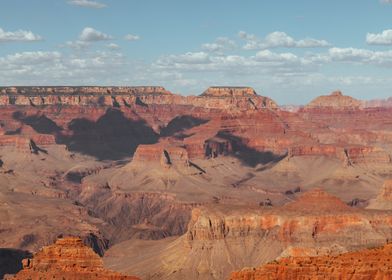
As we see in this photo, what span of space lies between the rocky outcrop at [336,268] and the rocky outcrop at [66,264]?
76.2 feet

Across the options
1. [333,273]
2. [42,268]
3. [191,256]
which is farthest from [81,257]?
[191,256]

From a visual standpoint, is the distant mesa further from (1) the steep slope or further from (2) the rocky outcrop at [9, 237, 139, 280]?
(2) the rocky outcrop at [9, 237, 139, 280]

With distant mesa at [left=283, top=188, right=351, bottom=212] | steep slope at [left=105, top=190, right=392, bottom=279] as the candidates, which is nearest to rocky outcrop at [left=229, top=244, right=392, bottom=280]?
steep slope at [left=105, top=190, right=392, bottom=279]

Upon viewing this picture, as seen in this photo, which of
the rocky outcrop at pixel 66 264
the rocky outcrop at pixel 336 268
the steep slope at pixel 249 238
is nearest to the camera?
the rocky outcrop at pixel 336 268

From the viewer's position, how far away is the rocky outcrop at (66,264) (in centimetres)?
10219

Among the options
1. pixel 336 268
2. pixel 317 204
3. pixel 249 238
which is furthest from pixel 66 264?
pixel 317 204

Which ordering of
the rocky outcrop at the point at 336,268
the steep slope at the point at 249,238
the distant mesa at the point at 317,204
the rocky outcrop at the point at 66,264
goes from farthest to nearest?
the distant mesa at the point at 317,204 → the steep slope at the point at 249,238 → the rocky outcrop at the point at 66,264 → the rocky outcrop at the point at 336,268

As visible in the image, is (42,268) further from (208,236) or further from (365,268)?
(208,236)

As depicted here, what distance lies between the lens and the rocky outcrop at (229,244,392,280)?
75.5 metres

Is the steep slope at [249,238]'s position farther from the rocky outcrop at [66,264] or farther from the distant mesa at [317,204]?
the rocky outcrop at [66,264]

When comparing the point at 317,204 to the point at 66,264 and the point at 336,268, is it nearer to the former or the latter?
the point at 66,264

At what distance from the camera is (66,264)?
104625 mm

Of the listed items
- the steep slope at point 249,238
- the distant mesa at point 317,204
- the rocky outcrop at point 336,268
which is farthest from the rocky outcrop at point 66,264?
the distant mesa at point 317,204

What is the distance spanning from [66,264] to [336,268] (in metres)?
36.1
